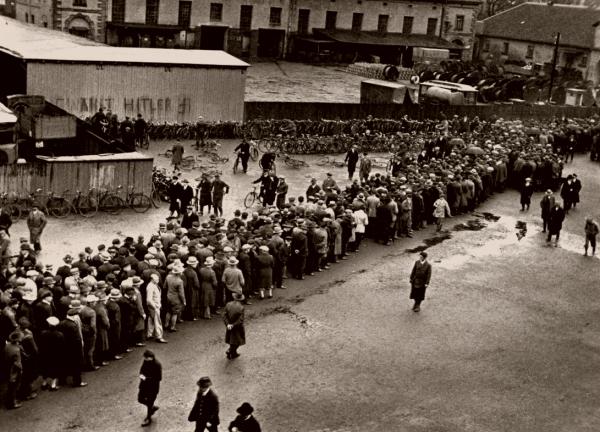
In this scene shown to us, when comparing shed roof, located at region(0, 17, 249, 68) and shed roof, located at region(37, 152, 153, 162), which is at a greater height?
shed roof, located at region(0, 17, 249, 68)

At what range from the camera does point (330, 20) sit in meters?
73.9

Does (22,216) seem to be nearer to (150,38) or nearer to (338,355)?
(338,355)

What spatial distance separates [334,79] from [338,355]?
4741cm

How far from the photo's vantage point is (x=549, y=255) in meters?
29.4

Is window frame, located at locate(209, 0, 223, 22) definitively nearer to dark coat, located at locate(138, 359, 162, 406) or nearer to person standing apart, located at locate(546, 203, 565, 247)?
person standing apart, located at locate(546, 203, 565, 247)

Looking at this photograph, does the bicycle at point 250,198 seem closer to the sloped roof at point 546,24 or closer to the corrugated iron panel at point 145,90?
the corrugated iron panel at point 145,90

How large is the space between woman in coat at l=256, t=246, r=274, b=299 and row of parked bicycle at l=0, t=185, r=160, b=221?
321 inches

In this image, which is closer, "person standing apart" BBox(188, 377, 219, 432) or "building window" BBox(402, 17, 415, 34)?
"person standing apart" BBox(188, 377, 219, 432)

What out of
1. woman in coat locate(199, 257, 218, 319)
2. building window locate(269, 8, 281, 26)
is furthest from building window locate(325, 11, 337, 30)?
woman in coat locate(199, 257, 218, 319)

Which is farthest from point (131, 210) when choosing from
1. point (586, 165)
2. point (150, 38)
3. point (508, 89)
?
point (508, 89)

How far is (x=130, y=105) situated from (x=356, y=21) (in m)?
37.9

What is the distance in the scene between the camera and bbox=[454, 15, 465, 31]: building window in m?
81.4

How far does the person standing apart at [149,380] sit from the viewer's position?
16.0 meters

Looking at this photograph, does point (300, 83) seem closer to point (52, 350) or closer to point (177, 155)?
point (177, 155)
